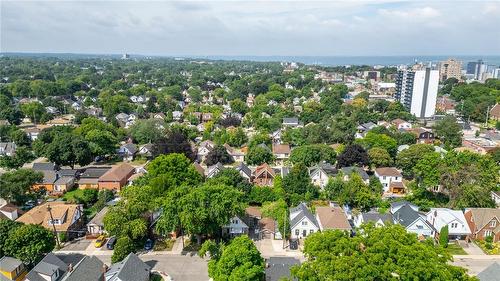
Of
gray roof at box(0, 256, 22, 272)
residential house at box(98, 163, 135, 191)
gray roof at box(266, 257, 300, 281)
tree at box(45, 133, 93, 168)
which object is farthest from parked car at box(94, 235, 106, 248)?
tree at box(45, 133, 93, 168)

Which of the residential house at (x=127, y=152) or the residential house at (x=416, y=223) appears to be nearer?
the residential house at (x=416, y=223)

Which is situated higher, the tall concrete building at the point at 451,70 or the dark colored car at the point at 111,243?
the tall concrete building at the point at 451,70

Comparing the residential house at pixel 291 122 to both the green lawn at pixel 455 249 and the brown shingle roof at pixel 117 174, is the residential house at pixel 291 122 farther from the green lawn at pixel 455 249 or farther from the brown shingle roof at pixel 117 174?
the green lawn at pixel 455 249

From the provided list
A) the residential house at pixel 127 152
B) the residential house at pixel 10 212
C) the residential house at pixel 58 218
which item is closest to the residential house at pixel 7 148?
the residential house at pixel 127 152

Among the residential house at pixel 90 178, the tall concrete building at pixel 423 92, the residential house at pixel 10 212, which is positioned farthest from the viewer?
the tall concrete building at pixel 423 92

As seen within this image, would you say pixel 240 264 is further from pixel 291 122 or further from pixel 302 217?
pixel 291 122

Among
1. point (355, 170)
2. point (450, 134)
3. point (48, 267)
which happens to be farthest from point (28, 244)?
point (450, 134)
